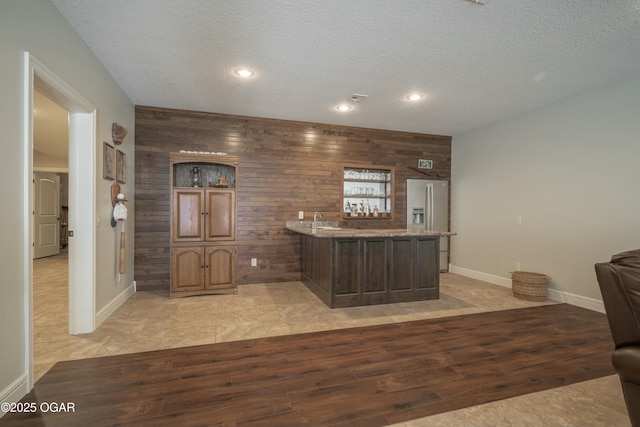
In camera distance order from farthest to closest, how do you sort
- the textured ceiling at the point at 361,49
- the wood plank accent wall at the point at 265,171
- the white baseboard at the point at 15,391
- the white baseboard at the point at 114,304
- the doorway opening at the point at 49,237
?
1. the wood plank accent wall at the point at 265,171
2. the white baseboard at the point at 114,304
3. the doorway opening at the point at 49,237
4. the textured ceiling at the point at 361,49
5. the white baseboard at the point at 15,391

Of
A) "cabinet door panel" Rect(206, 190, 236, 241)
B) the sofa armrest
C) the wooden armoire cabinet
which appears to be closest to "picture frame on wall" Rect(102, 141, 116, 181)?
the wooden armoire cabinet

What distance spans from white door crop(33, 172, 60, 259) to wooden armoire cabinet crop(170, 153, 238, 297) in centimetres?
589

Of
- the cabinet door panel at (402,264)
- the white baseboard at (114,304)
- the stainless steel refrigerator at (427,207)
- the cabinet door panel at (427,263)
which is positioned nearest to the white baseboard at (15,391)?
the white baseboard at (114,304)

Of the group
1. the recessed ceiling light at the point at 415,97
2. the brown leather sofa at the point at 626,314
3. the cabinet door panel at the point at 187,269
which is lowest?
the cabinet door panel at the point at 187,269

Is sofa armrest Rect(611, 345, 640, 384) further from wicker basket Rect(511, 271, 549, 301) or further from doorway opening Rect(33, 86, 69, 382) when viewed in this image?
doorway opening Rect(33, 86, 69, 382)

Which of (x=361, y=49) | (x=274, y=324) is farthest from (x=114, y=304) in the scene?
(x=361, y=49)

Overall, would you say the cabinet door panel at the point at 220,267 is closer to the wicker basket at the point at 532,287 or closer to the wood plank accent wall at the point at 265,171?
the wood plank accent wall at the point at 265,171

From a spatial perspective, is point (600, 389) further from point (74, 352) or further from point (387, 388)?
point (74, 352)

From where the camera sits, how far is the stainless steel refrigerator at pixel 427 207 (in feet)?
18.7

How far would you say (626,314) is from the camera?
1.31 meters

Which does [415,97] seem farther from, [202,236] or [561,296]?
[202,236]

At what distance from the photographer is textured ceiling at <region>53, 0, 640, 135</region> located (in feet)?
7.45

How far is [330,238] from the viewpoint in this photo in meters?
3.57

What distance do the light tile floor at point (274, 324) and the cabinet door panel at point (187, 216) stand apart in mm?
866
